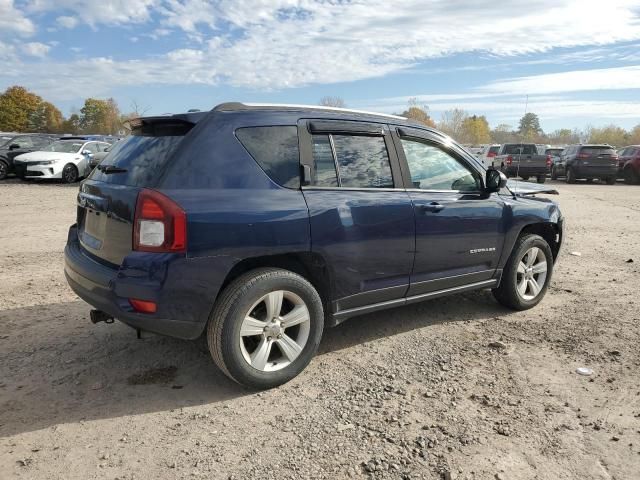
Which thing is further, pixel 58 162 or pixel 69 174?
pixel 69 174

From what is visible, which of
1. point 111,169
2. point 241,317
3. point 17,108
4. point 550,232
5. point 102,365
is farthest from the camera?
point 17,108

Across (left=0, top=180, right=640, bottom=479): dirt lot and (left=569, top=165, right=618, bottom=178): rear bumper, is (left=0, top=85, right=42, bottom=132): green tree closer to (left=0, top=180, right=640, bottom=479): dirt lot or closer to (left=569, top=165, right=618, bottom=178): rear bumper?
(left=569, top=165, right=618, bottom=178): rear bumper

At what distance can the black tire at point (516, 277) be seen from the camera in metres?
4.89

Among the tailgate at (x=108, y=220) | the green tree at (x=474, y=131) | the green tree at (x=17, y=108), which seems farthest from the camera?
the green tree at (x=474, y=131)

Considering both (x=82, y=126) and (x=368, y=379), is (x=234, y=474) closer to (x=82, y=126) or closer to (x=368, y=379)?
(x=368, y=379)

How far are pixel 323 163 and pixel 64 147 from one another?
17757 millimetres

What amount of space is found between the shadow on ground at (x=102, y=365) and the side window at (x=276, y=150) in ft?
4.67

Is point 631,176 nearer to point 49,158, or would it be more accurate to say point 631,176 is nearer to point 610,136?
point 49,158

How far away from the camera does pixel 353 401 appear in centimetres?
329

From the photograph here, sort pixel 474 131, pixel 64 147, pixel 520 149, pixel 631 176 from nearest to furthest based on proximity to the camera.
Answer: pixel 64 147, pixel 631 176, pixel 520 149, pixel 474 131

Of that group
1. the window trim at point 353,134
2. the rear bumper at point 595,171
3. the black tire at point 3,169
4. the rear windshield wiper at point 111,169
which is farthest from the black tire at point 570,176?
the rear windshield wiper at point 111,169

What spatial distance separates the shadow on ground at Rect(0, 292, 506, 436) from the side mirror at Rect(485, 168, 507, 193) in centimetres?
124

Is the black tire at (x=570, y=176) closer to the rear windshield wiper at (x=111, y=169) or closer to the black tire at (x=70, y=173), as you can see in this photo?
the black tire at (x=70, y=173)

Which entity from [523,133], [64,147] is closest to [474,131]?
[523,133]
